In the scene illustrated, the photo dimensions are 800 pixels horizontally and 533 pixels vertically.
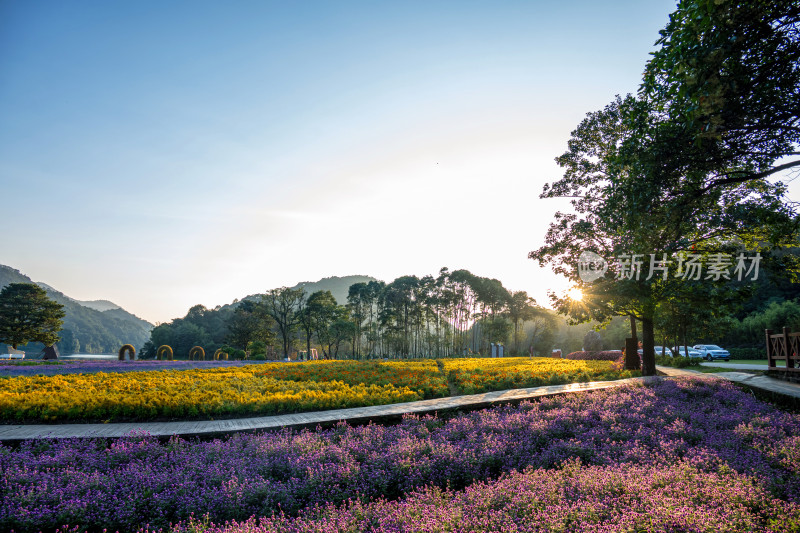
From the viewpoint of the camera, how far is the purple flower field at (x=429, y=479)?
3449 millimetres

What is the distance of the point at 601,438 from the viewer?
248 inches

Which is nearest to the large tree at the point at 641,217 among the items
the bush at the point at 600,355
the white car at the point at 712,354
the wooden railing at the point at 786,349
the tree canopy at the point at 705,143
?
the tree canopy at the point at 705,143

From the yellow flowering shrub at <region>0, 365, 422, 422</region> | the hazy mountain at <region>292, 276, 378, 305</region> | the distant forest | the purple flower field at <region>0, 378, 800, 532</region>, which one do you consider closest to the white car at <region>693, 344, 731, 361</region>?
the distant forest

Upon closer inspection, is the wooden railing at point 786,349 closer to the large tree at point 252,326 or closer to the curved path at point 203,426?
the curved path at point 203,426

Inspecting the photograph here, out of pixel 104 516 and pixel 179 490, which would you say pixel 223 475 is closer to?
pixel 179 490

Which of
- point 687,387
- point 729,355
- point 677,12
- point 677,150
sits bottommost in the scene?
point 729,355

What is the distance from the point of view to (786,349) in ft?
43.1

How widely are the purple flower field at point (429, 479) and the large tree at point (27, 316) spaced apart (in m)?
53.9

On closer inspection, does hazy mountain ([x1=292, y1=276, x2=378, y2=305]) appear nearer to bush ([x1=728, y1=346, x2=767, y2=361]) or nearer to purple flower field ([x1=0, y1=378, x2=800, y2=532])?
bush ([x1=728, y1=346, x2=767, y2=361])

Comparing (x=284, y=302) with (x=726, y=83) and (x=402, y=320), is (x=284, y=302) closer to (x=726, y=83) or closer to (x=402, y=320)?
(x=402, y=320)

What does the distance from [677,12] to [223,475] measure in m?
10.1

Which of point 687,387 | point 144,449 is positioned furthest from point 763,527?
point 687,387

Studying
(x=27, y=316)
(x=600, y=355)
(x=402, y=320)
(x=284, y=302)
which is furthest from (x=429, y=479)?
(x=27, y=316)

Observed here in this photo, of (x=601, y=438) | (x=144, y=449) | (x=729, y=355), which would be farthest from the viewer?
(x=729, y=355)
